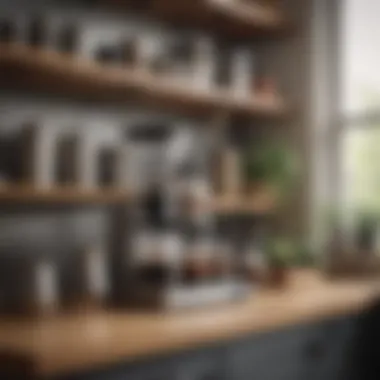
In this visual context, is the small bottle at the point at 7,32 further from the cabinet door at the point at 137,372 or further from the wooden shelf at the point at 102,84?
the cabinet door at the point at 137,372

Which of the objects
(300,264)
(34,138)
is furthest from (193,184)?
(34,138)

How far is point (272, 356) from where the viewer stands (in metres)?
2.96

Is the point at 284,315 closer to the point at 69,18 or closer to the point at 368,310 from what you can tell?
the point at 368,310

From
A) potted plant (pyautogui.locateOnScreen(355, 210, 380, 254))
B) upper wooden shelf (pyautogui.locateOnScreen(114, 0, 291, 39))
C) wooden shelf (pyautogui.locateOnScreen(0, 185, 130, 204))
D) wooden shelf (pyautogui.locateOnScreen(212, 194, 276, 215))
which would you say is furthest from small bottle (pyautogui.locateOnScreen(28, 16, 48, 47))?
potted plant (pyautogui.locateOnScreen(355, 210, 380, 254))

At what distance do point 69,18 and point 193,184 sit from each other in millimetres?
829

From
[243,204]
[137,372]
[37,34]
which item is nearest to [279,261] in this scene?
[243,204]

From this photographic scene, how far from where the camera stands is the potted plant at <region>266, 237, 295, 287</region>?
12.2ft

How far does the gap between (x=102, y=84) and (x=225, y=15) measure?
841 mm

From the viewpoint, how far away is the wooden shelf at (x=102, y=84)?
9.57 ft

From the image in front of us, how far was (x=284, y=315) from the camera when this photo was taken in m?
2.95

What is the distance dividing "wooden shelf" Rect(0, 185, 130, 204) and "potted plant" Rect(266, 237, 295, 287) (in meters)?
0.76

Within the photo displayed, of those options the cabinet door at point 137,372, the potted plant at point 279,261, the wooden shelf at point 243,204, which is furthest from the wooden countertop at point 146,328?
the wooden shelf at point 243,204

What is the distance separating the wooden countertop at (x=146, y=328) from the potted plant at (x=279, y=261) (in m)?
0.14

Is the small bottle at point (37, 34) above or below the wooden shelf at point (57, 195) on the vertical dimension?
above
